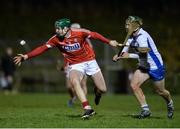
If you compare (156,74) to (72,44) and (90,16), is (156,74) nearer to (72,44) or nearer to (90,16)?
(72,44)

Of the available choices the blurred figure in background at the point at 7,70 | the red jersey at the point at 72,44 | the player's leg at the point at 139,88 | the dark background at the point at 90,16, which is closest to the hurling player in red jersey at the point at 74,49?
the red jersey at the point at 72,44

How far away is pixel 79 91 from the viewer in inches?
607

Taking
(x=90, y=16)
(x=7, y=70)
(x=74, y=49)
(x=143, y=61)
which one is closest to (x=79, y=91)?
(x=74, y=49)

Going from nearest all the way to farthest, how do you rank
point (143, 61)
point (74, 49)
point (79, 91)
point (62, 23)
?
point (79, 91) < point (62, 23) < point (74, 49) < point (143, 61)

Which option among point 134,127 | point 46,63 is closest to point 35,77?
point 46,63

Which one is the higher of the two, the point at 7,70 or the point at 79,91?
the point at 7,70

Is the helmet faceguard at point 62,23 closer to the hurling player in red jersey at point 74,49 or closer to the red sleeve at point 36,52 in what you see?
the hurling player in red jersey at point 74,49

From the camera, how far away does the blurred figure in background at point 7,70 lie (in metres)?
35.3

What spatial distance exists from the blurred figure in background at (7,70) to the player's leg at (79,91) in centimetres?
1946

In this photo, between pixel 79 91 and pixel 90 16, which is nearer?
pixel 79 91

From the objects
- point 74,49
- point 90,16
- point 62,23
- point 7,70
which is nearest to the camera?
point 62,23

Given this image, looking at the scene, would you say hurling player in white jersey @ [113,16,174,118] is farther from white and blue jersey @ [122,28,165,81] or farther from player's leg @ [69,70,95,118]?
player's leg @ [69,70,95,118]

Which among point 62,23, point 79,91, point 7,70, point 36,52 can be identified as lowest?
point 79,91

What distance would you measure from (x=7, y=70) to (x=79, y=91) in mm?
20351
